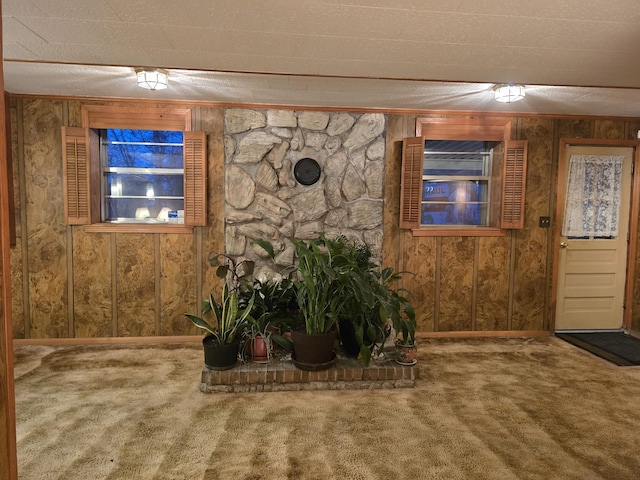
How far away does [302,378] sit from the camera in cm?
293

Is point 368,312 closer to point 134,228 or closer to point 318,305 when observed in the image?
point 318,305

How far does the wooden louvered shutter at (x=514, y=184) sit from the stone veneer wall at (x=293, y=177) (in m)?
1.20

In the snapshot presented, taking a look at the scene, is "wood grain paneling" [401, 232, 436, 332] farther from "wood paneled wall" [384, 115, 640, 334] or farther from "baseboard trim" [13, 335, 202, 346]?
"baseboard trim" [13, 335, 202, 346]

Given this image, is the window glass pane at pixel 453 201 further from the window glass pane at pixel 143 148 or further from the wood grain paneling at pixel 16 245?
the wood grain paneling at pixel 16 245

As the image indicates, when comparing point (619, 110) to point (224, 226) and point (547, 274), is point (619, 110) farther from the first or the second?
point (224, 226)

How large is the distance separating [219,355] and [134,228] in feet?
5.43

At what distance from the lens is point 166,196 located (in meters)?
4.04

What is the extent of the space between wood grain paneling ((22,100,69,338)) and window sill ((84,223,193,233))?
0.30m

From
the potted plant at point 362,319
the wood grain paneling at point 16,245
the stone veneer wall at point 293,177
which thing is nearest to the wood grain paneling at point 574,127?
the stone veneer wall at point 293,177

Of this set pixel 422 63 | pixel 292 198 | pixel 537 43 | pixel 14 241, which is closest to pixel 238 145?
pixel 292 198

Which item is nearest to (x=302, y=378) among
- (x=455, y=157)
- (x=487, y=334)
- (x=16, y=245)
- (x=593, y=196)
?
(x=487, y=334)

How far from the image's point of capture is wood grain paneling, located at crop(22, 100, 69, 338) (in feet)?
12.1

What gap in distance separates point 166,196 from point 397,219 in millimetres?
2254

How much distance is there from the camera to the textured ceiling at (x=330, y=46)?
73.2 inches
